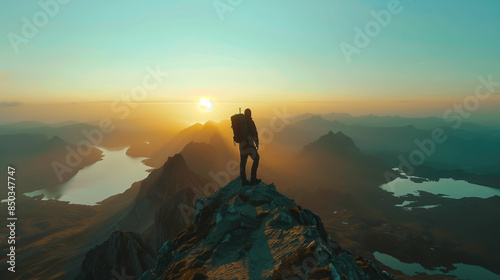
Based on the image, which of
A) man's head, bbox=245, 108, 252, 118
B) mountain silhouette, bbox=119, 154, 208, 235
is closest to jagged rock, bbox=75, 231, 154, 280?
mountain silhouette, bbox=119, 154, 208, 235

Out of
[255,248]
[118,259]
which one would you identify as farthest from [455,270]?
[255,248]

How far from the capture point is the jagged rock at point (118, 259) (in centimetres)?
4416

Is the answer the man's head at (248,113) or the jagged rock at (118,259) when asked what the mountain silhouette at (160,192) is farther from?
A: the man's head at (248,113)

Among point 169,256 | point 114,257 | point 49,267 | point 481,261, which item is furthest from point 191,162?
point 481,261

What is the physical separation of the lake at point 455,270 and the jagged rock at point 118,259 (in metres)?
90.3

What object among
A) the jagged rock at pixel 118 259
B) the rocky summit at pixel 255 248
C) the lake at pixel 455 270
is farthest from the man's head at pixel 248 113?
the lake at pixel 455 270

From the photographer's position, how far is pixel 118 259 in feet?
146

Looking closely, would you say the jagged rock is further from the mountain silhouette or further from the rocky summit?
the rocky summit

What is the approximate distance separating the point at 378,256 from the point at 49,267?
383 ft

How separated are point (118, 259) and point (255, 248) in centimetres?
4795

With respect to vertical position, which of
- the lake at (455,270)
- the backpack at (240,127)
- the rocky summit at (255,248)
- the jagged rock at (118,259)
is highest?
the backpack at (240,127)

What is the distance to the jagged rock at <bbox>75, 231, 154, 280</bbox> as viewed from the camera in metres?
44.2

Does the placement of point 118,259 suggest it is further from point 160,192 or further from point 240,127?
point 240,127

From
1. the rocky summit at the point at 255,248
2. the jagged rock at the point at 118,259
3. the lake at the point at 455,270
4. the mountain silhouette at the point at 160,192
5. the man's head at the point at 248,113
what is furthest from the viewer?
the lake at the point at 455,270
